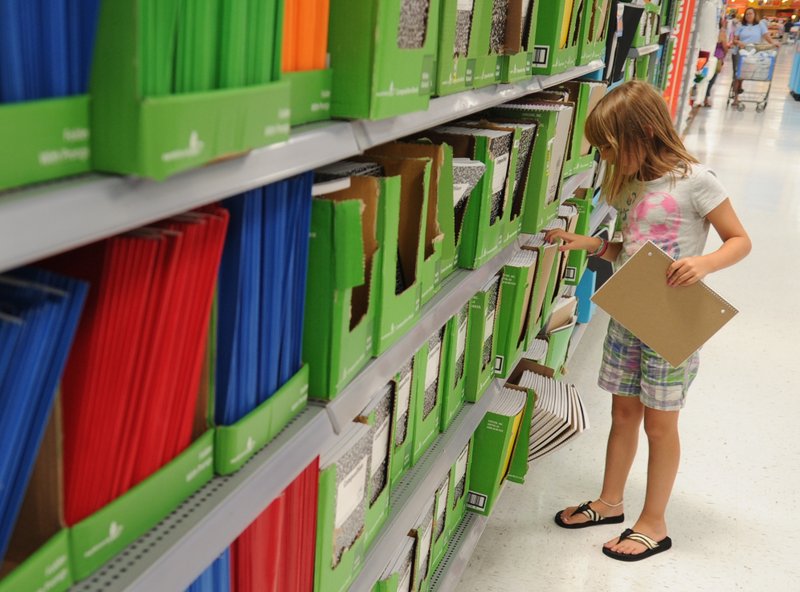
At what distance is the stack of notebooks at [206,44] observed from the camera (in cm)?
64

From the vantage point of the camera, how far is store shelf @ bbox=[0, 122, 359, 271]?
527 mm

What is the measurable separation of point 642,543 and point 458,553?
683 millimetres

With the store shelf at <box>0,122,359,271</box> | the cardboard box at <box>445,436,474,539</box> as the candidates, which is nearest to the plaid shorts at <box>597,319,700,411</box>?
the cardboard box at <box>445,436,474,539</box>

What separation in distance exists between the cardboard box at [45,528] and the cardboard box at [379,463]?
680 mm

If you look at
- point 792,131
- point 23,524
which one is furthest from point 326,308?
point 792,131

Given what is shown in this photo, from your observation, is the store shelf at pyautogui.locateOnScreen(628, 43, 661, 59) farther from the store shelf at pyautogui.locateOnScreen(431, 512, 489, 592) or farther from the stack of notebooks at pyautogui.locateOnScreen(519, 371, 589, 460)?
the store shelf at pyautogui.locateOnScreen(431, 512, 489, 592)

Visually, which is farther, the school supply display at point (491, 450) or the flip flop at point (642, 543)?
→ the flip flop at point (642, 543)

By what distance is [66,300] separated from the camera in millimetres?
634

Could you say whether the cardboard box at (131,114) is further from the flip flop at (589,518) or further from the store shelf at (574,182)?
the flip flop at (589,518)

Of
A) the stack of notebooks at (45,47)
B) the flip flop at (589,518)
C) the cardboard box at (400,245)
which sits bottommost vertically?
the flip flop at (589,518)

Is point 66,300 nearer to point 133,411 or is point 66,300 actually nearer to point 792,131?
point 133,411

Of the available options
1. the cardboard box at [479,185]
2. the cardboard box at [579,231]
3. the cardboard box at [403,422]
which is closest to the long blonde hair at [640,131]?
the cardboard box at [479,185]

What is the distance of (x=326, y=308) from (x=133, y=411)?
0.37 metres

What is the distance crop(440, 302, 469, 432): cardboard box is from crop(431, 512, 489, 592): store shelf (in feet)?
1.46
